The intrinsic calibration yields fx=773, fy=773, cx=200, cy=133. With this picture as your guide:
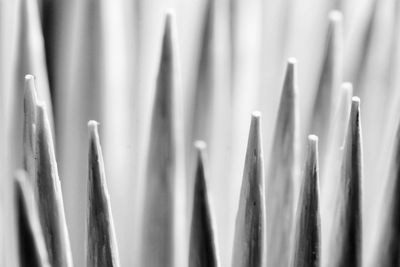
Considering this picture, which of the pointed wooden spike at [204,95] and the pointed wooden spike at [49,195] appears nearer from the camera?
the pointed wooden spike at [49,195]

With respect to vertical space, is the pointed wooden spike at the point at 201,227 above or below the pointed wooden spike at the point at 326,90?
below

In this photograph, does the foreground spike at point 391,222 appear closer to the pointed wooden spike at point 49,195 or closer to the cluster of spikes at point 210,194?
the cluster of spikes at point 210,194

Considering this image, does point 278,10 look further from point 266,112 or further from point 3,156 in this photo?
point 3,156

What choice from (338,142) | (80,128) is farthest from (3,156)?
(338,142)

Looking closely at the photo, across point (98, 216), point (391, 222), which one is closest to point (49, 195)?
point (98, 216)

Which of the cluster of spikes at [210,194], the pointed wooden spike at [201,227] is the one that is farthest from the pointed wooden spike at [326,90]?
the pointed wooden spike at [201,227]

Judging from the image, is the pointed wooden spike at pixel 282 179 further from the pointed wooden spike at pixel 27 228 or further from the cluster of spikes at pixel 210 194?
the pointed wooden spike at pixel 27 228

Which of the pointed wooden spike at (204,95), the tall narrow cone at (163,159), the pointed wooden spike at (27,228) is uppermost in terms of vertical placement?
the pointed wooden spike at (204,95)
